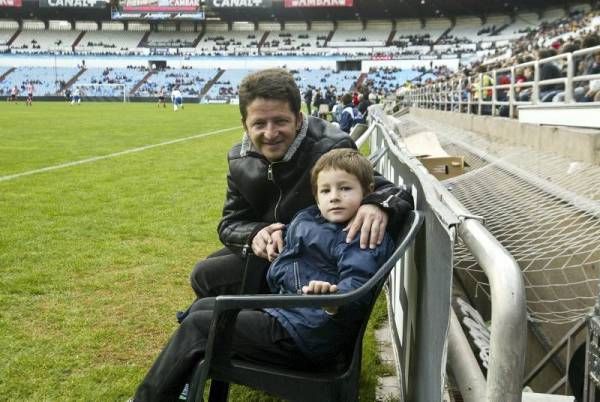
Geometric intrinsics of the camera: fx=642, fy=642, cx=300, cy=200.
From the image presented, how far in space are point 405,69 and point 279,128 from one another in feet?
198

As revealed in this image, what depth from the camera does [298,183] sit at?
2.73 meters

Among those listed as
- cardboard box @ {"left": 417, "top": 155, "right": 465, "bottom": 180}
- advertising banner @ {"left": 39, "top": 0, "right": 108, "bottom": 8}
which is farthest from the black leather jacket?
advertising banner @ {"left": 39, "top": 0, "right": 108, "bottom": 8}

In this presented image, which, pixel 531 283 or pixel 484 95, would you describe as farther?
pixel 484 95

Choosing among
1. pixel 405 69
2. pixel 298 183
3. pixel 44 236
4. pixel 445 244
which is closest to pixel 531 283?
pixel 298 183

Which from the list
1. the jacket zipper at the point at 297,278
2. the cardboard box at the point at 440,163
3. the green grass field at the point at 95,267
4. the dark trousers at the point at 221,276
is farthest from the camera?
the cardboard box at the point at 440,163

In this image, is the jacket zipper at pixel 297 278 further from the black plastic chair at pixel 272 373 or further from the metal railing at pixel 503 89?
the metal railing at pixel 503 89

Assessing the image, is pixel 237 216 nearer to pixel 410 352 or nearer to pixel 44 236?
pixel 410 352

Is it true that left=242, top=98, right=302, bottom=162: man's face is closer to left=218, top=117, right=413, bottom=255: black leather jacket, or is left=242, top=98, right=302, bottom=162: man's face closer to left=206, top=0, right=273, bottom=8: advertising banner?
left=218, top=117, right=413, bottom=255: black leather jacket

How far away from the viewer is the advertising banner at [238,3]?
65.7 meters

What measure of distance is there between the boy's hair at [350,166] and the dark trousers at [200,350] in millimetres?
572

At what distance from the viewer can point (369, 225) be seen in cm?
211

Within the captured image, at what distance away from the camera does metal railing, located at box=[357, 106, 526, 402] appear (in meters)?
1.10

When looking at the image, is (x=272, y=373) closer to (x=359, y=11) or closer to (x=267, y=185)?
(x=267, y=185)

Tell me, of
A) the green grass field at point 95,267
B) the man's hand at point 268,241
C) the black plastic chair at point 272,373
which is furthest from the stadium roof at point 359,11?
the black plastic chair at point 272,373
